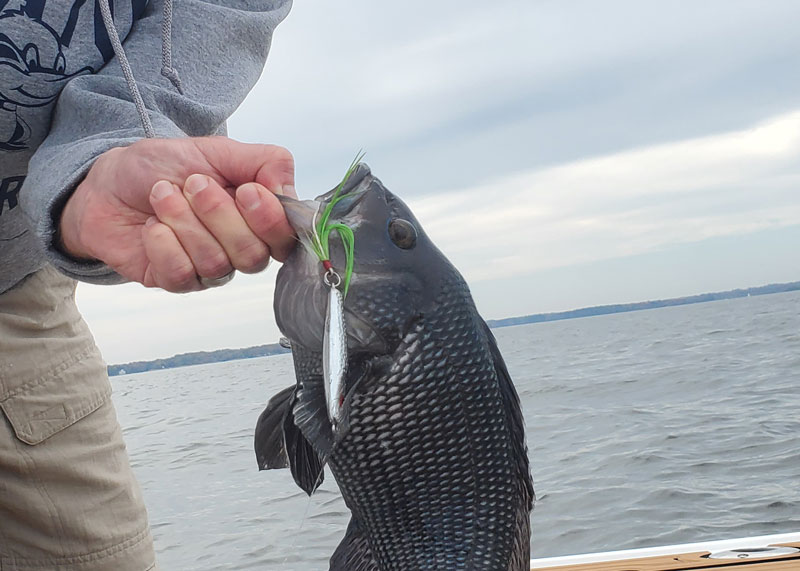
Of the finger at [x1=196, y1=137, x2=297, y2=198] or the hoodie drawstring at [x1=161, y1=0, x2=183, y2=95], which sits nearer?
the finger at [x1=196, y1=137, x2=297, y2=198]

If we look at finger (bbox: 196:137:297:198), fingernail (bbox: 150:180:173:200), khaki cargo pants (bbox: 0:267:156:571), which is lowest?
khaki cargo pants (bbox: 0:267:156:571)

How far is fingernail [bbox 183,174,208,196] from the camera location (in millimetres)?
1097

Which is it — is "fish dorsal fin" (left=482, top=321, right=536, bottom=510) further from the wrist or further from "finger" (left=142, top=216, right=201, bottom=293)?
the wrist

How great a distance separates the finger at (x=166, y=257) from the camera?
1.11 m

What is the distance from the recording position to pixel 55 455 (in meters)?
2.29

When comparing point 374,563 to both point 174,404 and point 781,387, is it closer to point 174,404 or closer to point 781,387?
point 781,387

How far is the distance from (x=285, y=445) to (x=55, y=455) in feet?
4.12

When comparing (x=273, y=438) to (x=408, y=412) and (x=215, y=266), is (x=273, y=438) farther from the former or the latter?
(x=215, y=266)

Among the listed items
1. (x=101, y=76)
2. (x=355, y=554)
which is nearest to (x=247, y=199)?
(x=355, y=554)

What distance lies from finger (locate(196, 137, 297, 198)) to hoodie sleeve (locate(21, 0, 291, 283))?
0.28 metres

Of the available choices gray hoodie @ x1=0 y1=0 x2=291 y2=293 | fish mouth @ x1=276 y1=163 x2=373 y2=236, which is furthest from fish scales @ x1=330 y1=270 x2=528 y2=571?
gray hoodie @ x1=0 y1=0 x2=291 y2=293

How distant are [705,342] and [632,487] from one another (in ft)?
50.2

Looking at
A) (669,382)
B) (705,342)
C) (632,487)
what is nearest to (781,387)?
(669,382)

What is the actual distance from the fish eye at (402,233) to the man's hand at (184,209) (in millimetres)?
197
